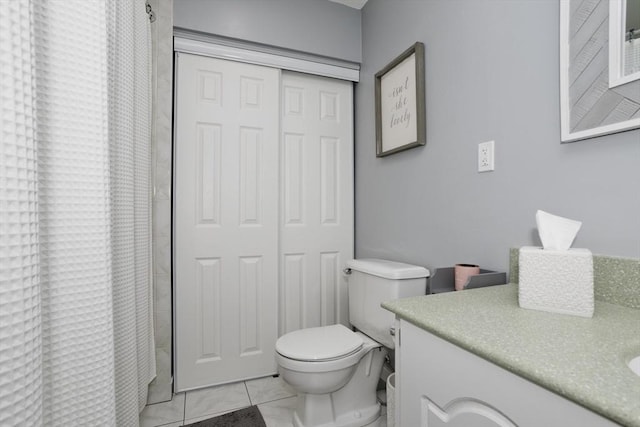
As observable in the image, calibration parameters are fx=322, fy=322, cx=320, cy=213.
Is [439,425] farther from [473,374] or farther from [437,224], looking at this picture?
[437,224]

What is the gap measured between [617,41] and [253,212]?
1.68m

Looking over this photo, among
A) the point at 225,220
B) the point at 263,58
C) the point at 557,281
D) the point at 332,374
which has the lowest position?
the point at 332,374

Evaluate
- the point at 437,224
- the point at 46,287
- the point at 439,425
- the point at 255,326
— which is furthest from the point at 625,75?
the point at 255,326

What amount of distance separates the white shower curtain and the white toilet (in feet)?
2.02

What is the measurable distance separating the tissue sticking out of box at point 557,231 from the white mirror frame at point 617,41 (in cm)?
38

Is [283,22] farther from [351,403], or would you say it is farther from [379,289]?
[351,403]

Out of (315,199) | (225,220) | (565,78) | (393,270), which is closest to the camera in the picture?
(565,78)

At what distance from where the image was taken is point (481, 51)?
49.2 inches

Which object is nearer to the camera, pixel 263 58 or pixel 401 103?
pixel 401 103

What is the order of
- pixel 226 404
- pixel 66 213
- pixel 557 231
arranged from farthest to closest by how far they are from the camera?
pixel 226 404 < pixel 557 231 < pixel 66 213

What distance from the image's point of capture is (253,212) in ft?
6.42

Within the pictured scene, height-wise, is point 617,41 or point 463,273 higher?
point 617,41

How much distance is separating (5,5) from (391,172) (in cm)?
162

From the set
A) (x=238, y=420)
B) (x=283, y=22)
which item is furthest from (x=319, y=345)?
(x=283, y=22)
